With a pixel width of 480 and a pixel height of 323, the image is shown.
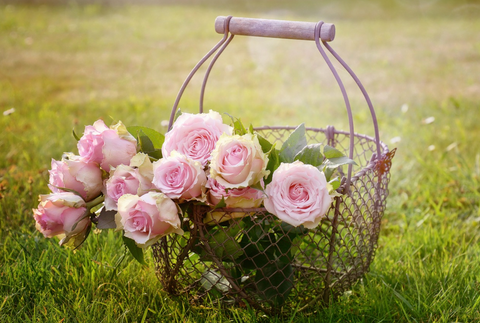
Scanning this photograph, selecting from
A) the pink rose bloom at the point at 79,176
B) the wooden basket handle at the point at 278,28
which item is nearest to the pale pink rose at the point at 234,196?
the pink rose bloom at the point at 79,176

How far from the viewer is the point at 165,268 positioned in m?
1.21

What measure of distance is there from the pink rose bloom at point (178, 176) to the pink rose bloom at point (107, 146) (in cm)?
10

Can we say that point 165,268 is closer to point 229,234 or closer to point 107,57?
point 229,234

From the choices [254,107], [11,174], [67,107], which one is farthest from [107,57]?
[11,174]

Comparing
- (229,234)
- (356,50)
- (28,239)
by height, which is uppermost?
(356,50)

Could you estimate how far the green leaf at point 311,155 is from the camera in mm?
1067

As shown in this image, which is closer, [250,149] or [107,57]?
[250,149]

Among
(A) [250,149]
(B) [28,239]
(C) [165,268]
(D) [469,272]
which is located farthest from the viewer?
(B) [28,239]

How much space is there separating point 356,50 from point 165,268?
4.24m

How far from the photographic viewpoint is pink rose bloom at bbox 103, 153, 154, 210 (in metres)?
1.01

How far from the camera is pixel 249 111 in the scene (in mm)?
3275

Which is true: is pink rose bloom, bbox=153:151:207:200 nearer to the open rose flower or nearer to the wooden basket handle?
the open rose flower

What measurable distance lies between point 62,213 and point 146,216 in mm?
204

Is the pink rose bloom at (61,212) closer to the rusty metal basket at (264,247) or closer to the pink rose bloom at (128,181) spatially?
the pink rose bloom at (128,181)
